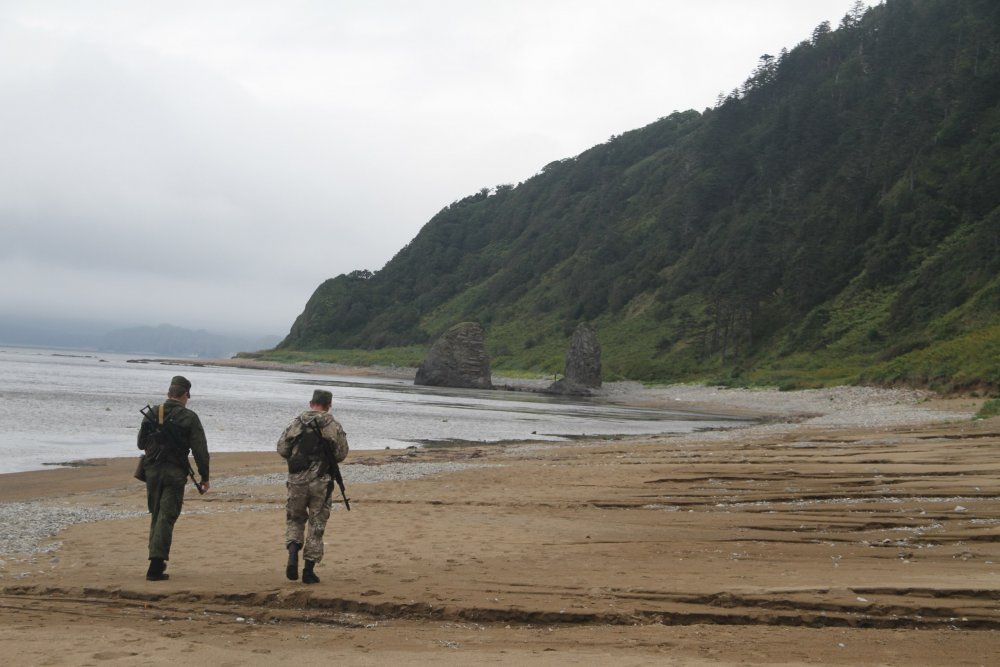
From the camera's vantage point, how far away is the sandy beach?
271 inches

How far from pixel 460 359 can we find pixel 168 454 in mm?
79482

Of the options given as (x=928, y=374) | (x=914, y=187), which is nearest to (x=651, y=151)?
(x=914, y=187)

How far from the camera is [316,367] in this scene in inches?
5335

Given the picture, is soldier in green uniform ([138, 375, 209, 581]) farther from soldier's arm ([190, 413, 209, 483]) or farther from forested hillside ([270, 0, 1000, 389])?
forested hillside ([270, 0, 1000, 389])

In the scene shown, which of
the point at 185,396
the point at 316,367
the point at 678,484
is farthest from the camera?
the point at 316,367

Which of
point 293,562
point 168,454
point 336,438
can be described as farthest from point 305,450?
point 168,454

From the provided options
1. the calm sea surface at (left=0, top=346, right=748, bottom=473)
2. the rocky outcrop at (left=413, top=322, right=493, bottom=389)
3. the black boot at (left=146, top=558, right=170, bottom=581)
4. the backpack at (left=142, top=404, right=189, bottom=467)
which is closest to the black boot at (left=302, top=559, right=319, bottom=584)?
the black boot at (left=146, top=558, right=170, bottom=581)

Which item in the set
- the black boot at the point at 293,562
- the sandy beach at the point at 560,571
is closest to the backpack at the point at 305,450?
the black boot at the point at 293,562

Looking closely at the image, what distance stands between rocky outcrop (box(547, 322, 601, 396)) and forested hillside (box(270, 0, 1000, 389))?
7682 millimetres

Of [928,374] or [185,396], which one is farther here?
[928,374]

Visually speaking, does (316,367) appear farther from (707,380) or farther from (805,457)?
(805,457)

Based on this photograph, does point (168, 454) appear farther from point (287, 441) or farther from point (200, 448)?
point (287, 441)

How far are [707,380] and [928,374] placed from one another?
28973 millimetres

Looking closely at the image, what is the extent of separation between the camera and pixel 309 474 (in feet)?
30.1
